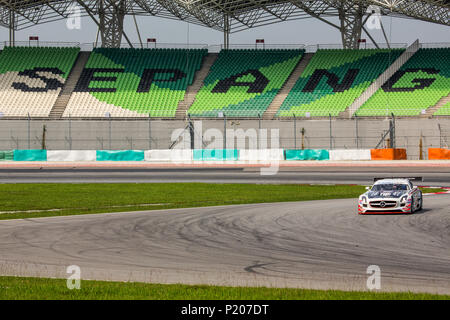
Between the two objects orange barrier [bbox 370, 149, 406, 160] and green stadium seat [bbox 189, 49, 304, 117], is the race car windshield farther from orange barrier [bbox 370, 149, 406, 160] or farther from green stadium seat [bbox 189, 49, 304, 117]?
green stadium seat [bbox 189, 49, 304, 117]

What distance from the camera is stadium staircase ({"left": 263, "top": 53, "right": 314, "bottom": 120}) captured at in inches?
2251

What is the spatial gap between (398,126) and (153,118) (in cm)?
2183

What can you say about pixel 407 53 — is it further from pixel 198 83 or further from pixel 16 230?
pixel 16 230

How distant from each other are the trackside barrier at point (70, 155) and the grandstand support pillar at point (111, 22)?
62.8 ft

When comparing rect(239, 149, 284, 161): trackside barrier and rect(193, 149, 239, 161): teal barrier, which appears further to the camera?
rect(193, 149, 239, 161): teal barrier

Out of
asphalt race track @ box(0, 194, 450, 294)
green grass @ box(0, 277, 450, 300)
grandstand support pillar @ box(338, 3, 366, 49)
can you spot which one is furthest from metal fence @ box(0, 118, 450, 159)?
green grass @ box(0, 277, 450, 300)

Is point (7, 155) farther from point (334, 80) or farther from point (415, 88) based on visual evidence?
point (415, 88)

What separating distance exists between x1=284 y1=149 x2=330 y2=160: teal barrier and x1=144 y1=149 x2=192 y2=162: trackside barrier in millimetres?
8075

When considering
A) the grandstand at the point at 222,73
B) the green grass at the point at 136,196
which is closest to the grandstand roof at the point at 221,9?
the grandstand at the point at 222,73

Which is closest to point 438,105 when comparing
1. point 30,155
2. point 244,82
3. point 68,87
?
point 244,82

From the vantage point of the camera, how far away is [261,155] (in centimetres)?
4925

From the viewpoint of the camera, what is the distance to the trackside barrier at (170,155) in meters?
50.2

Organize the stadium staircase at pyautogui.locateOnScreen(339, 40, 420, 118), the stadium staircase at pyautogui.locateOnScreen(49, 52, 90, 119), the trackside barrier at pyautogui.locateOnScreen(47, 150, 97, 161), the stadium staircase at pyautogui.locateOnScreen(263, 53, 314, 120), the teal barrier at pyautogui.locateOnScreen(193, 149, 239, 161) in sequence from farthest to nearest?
the stadium staircase at pyautogui.locateOnScreen(263, 53, 314, 120), the stadium staircase at pyautogui.locateOnScreen(49, 52, 90, 119), the stadium staircase at pyautogui.locateOnScreen(339, 40, 420, 118), the trackside barrier at pyautogui.locateOnScreen(47, 150, 97, 161), the teal barrier at pyautogui.locateOnScreen(193, 149, 239, 161)
